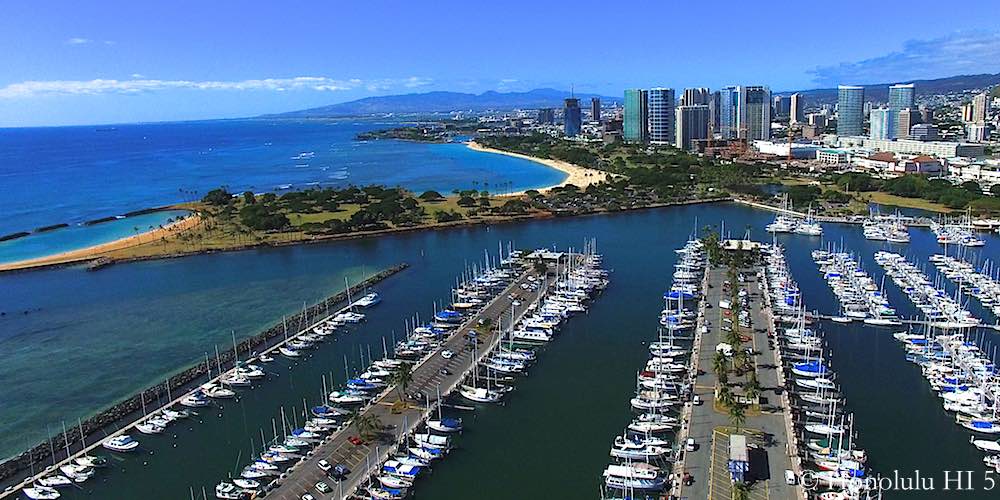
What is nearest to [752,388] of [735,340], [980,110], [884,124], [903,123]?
[735,340]

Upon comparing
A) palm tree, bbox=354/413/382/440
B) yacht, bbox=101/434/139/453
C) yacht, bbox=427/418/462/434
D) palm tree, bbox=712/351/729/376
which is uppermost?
palm tree, bbox=712/351/729/376

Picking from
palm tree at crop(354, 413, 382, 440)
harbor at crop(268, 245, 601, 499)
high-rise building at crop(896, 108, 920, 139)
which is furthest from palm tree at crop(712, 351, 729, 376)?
high-rise building at crop(896, 108, 920, 139)

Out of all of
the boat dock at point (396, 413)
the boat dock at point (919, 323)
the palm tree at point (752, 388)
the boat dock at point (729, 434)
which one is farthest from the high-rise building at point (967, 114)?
the palm tree at point (752, 388)

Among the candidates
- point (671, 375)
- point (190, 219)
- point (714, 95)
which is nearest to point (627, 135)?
point (714, 95)

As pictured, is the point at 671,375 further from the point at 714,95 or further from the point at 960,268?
the point at 714,95

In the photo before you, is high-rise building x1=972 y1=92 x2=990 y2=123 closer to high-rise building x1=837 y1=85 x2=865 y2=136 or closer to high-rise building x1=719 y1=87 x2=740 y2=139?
high-rise building x1=837 y1=85 x2=865 y2=136

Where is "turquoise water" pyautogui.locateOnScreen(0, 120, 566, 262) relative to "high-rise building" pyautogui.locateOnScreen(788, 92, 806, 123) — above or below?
below

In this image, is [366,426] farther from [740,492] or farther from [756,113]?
[756,113]
